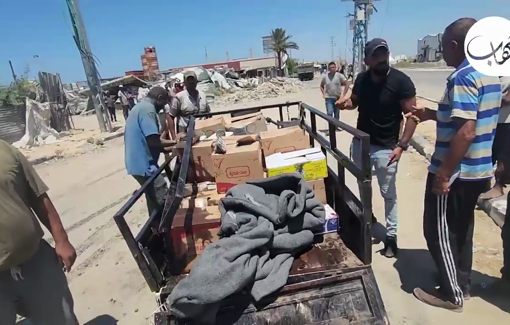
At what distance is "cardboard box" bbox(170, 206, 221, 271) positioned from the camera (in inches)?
87.9

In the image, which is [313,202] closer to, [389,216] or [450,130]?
[450,130]

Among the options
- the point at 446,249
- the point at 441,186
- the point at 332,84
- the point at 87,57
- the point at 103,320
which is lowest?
the point at 103,320

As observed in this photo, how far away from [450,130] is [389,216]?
1232mm

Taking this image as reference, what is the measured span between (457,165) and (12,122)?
48.5 feet

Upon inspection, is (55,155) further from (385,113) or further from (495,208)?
(495,208)

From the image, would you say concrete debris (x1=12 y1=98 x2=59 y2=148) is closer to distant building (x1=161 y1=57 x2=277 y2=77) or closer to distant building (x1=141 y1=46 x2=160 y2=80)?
distant building (x1=141 y1=46 x2=160 y2=80)

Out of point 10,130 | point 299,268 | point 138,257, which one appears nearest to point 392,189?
point 299,268

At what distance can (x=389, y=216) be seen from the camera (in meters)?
3.32

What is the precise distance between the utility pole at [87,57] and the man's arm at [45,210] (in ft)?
42.4

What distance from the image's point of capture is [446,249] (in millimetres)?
2537

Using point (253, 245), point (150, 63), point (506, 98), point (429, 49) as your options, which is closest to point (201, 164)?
point (253, 245)

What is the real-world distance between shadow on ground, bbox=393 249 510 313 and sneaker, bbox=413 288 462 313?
0.12 m

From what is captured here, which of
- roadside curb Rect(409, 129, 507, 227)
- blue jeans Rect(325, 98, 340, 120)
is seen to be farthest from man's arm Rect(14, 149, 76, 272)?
blue jeans Rect(325, 98, 340, 120)

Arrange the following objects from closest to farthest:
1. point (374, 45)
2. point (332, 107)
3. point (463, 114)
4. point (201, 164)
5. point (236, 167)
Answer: point (463, 114) < point (236, 167) < point (374, 45) < point (201, 164) < point (332, 107)
